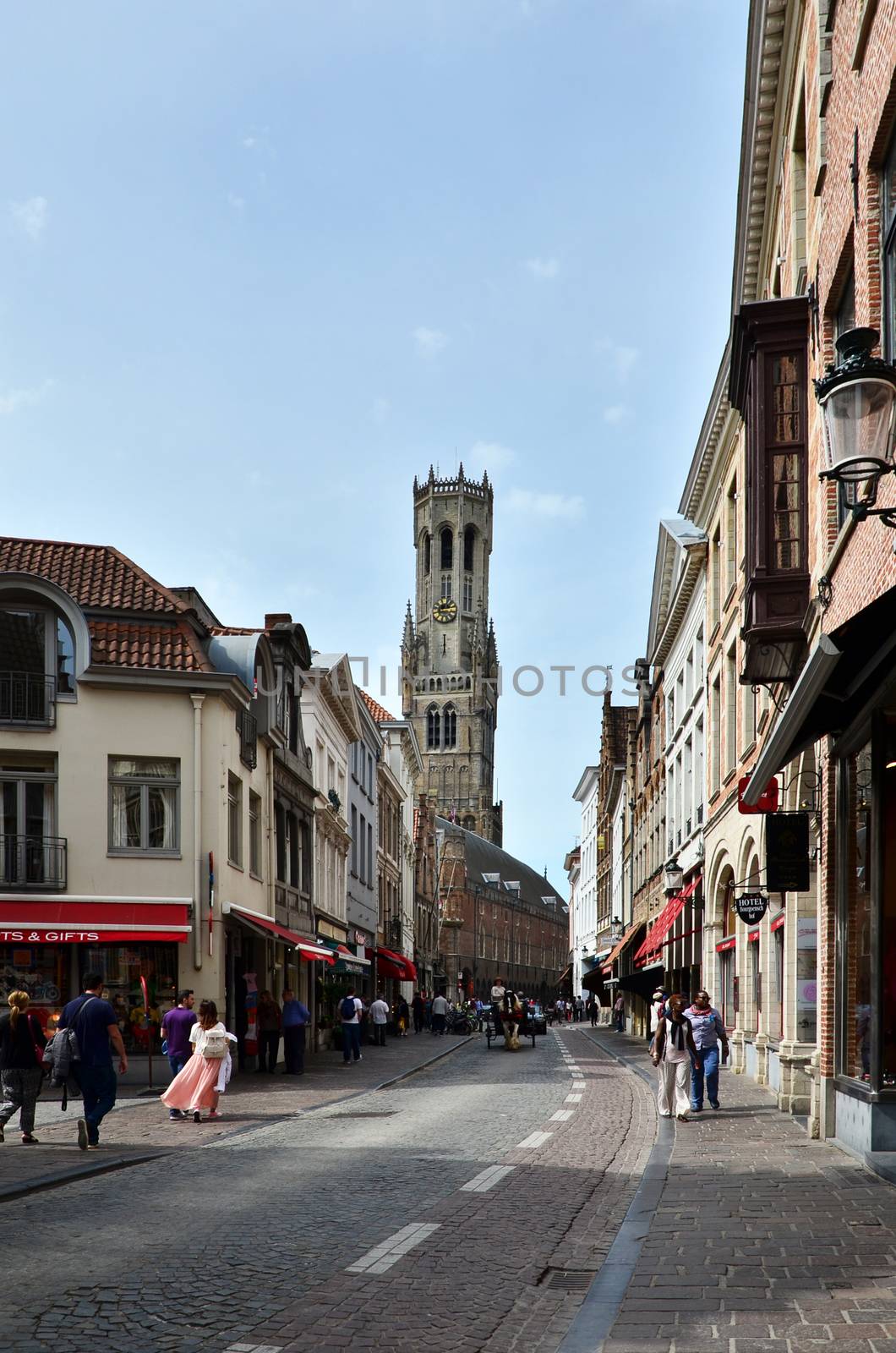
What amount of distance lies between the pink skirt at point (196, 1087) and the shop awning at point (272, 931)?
9.05m

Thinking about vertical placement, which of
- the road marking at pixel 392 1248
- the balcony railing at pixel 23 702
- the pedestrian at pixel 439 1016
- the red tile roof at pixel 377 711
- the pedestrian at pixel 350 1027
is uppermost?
the red tile roof at pixel 377 711

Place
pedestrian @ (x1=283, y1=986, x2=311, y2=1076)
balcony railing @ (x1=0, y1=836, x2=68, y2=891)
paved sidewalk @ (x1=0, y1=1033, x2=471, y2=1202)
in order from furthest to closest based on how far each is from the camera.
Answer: pedestrian @ (x1=283, y1=986, x2=311, y2=1076)
balcony railing @ (x1=0, y1=836, x2=68, y2=891)
paved sidewalk @ (x1=0, y1=1033, x2=471, y2=1202)

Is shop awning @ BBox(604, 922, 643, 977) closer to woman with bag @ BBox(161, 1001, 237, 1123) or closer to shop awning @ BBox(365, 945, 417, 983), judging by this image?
shop awning @ BBox(365, 945, 417, 983)

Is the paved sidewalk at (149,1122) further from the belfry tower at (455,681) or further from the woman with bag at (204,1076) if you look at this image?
the belfry tower at (455,681)

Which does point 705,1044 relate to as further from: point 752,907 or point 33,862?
point 33,862

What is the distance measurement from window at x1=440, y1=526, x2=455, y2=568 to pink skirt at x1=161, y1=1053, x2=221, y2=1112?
498ft

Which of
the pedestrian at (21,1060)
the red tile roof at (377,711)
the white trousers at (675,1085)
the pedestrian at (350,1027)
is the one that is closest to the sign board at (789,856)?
the white trousers at (675,1085)

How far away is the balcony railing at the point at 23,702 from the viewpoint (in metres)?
25.4

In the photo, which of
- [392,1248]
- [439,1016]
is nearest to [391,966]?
[439,1016]

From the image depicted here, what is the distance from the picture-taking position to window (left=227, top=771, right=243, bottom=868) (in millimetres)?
28067

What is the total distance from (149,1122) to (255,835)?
13537 mm

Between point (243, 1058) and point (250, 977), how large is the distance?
156cm

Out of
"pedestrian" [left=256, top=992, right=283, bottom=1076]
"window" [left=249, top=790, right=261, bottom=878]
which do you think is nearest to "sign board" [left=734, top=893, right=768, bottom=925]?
"pedestrian" [left=256, top=992, right=283, bottom=1076]

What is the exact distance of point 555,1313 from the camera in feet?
23.9
